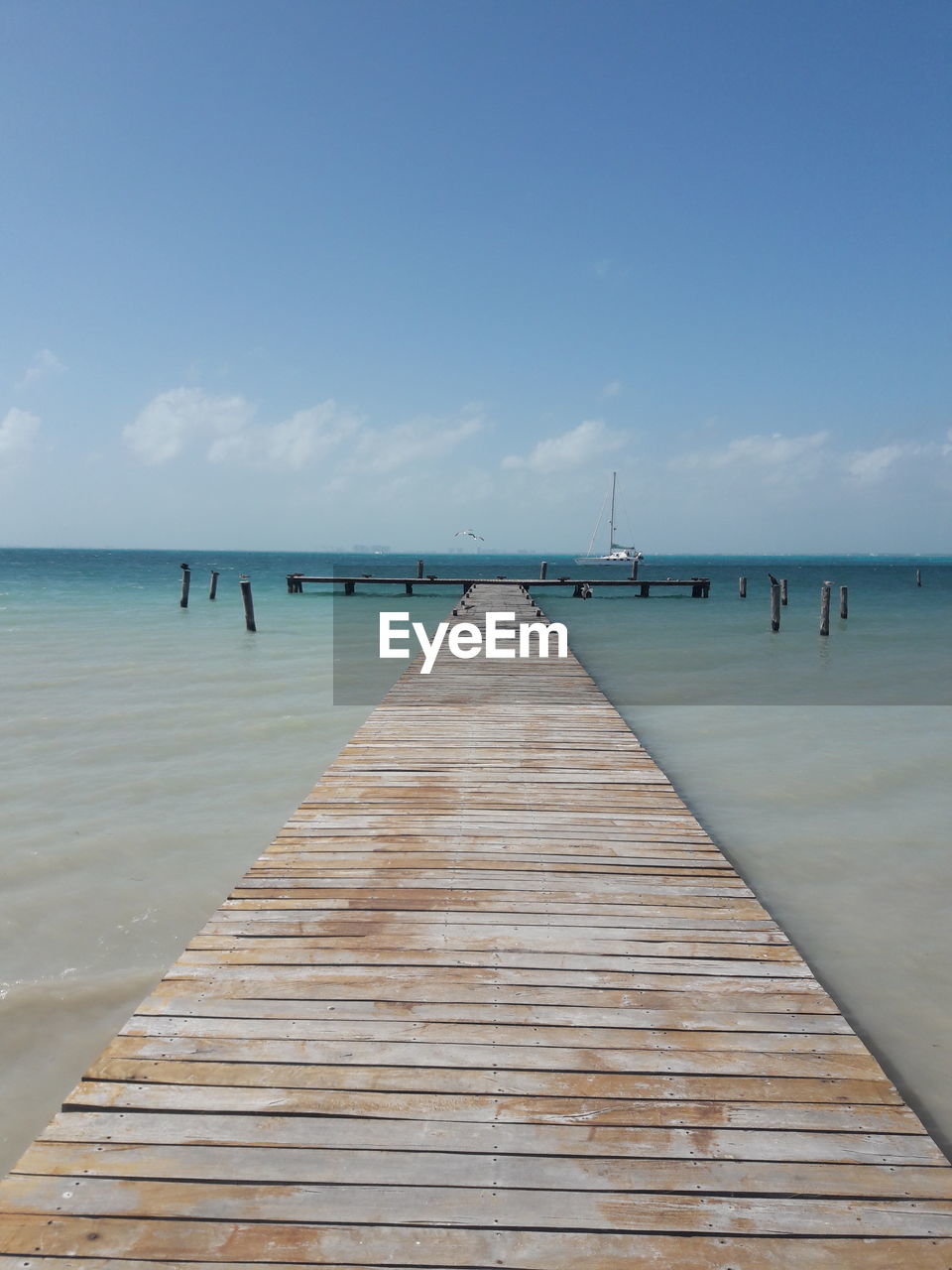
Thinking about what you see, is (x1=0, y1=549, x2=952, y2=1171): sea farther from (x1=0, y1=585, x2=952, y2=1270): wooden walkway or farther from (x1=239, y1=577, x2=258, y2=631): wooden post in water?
(x1=239, y1=577, x2=258, y2=631): wooden post in water

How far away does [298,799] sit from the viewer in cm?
701

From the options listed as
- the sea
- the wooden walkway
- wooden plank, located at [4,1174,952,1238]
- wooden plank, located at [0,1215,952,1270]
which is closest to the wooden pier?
the sea

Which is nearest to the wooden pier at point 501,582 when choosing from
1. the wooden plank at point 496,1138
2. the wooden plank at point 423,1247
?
the wooden plank at point 496,1138

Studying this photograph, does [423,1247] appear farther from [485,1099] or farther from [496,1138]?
[485,1099]

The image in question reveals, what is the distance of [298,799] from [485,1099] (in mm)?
4811

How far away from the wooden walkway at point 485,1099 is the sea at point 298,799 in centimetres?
90

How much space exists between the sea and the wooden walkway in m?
0.90

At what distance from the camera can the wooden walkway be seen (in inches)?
80.0

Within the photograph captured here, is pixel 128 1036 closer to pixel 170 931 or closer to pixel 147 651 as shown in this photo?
pixel 170 931

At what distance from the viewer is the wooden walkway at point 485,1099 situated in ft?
6.67

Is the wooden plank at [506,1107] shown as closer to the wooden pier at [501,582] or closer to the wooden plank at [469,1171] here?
the wooden plank at [469,1171]

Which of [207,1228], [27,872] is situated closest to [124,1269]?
[207,1228]

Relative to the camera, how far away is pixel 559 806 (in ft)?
17.6

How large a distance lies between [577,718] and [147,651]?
11.5m
